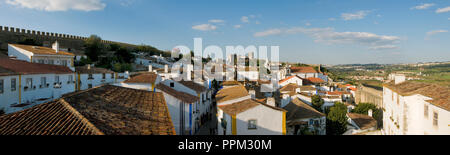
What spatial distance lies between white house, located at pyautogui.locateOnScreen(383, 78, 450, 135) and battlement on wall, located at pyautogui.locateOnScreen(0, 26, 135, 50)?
51.7m

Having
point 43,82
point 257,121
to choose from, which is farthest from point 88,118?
point 43,82

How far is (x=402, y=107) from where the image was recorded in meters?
16.5

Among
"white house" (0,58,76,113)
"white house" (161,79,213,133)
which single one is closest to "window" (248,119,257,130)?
"white house" (161,79,213,133)

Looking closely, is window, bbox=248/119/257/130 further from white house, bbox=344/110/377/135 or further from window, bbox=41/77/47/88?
window, bbox=41/77/47/88

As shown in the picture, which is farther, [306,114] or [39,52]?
[39,52]

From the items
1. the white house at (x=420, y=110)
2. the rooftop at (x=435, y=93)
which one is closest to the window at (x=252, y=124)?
the white house at (x=420, y=110)

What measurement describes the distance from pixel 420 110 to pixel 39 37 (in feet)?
193

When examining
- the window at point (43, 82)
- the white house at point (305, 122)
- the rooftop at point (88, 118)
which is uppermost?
the window at point (43, 82)

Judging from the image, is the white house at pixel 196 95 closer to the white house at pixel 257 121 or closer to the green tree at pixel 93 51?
the white house at pixel 257 121

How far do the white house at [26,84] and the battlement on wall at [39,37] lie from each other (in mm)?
28228

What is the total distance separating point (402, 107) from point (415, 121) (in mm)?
1868

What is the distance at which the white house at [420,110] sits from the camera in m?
12.0
